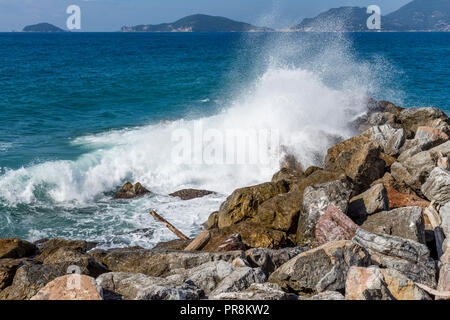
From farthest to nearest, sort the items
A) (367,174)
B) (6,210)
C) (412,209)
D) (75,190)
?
1. (75,190)
2. (6,210)
3. (367,174)
4. (412,209)

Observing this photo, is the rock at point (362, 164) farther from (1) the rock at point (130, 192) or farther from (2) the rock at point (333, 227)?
(1) the rock at point (130, 192)

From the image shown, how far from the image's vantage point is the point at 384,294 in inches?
170

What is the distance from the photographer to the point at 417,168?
942 cm

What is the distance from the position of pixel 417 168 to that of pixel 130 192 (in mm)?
8292

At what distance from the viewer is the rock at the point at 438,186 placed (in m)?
8.05

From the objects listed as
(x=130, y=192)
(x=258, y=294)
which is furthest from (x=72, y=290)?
(x=130, y=192)

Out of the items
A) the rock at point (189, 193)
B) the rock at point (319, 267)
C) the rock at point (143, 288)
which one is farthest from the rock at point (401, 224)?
→ the rock at point (189, 193)

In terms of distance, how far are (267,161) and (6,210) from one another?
8.42m

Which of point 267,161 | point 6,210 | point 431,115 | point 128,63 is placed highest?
point 128,63

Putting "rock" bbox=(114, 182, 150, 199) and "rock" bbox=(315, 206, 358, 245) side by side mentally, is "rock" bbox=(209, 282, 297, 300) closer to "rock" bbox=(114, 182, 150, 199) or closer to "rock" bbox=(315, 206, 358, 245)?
"rock" bbox=(315, 206, 358, 245)

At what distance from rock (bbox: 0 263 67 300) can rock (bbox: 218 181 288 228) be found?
411 centimetres

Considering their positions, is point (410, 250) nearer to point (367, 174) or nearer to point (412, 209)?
point (412, 209)

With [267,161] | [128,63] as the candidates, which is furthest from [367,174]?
[128,63]

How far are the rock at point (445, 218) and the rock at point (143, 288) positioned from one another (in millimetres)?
4549
